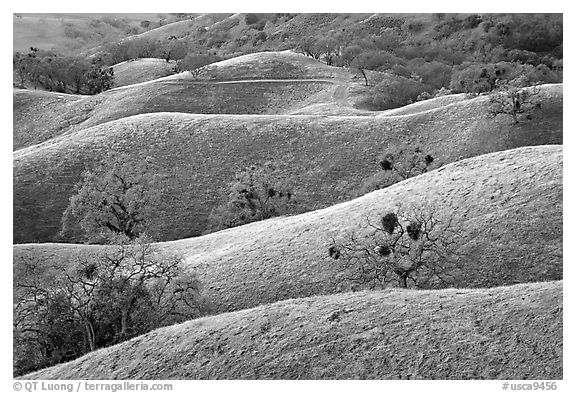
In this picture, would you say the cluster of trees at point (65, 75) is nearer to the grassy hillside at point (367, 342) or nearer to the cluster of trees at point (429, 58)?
the cluster of trees at point (429, 58)

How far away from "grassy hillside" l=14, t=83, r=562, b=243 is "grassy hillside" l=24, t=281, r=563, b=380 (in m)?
30.1

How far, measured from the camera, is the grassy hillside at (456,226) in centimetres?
2803

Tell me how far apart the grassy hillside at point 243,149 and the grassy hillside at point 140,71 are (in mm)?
48922

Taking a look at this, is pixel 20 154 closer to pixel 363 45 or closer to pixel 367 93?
pixel 367 93

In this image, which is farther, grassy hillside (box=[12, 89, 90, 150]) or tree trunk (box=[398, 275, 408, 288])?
grassy hillside (box=[12, 89, 90, 150])

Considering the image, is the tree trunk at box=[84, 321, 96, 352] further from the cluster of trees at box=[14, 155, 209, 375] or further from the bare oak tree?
the bare oak tree

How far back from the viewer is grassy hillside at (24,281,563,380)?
1839 cm

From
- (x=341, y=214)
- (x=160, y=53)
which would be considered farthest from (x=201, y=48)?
(x=341, y=214)

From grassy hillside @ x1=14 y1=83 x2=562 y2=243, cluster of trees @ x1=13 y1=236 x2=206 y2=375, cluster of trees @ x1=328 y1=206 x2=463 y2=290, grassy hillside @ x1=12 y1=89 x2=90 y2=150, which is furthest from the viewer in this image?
grassy hillside @ x1=12 y1=89 x2=90 y2=150

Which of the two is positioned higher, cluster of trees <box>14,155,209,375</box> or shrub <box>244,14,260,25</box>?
shrub <box>244,14,260,25</box>

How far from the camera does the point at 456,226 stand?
1203 inches

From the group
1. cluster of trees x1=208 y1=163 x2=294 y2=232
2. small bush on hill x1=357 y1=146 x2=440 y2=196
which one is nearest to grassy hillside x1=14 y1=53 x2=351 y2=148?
small bush on hill x1=357 y1=146 x2=440 y2=196

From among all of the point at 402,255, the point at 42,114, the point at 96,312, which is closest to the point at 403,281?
the point at 402,255

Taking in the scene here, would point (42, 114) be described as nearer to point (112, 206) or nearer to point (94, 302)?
point (112, 206)
